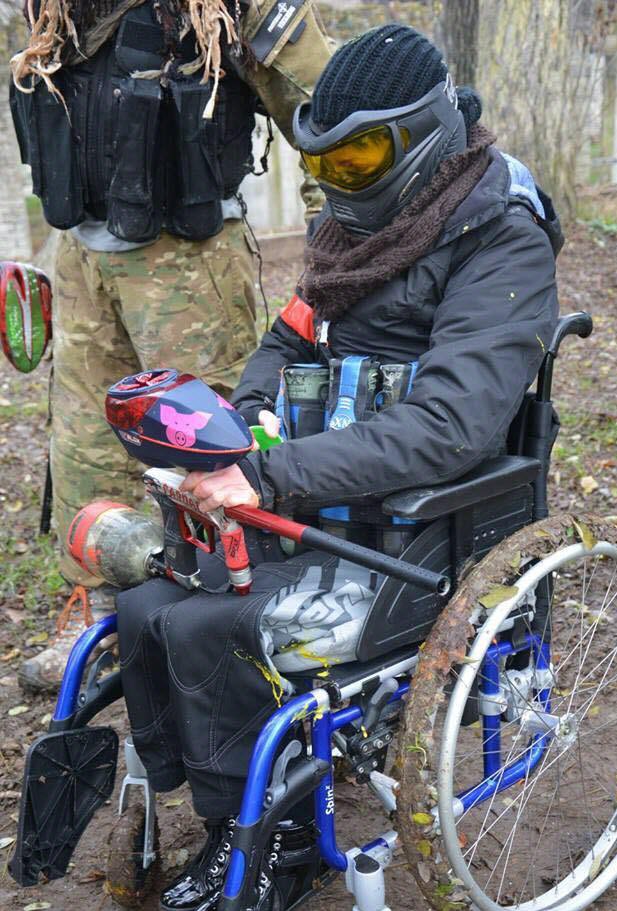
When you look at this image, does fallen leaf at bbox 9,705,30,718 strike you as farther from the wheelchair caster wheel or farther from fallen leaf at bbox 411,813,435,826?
fallen leaf at bbox 411,813,435,826

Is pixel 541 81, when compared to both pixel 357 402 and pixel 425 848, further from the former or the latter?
pixel 425 848

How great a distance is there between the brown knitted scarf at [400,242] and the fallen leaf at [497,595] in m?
0.74

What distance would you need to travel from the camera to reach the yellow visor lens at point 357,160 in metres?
2.29

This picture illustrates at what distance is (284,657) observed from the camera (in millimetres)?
2182

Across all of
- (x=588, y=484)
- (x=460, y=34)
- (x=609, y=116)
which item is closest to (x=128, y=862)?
(x=588, y=484)

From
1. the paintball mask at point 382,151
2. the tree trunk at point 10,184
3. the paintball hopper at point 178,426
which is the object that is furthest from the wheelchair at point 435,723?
the tree trunk at point 10,184

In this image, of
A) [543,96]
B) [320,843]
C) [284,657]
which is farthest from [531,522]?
[543,96]

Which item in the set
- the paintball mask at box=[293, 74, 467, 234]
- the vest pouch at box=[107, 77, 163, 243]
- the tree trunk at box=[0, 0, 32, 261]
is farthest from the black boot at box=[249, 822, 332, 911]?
the tree trunk at box=[0, 0, 32, 261]

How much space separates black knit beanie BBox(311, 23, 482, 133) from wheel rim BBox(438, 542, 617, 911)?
1042mm

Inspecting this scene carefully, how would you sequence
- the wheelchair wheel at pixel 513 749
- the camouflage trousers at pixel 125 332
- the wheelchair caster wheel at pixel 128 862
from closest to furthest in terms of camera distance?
the wheelchair wheel at pixel 513 749, the wheelchair caster wheel at pixel 128 862, the camouflage trousers at pixel 125 332

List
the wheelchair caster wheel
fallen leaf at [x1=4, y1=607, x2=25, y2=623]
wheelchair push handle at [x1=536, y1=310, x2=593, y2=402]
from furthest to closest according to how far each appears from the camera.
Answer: fallen leaf at [x1=4, y1=607, x2=25, y2=623] < the wheelchair caster wheel < wheelchair push handle at [x1=536, y1=310, x2=593, y2=402]

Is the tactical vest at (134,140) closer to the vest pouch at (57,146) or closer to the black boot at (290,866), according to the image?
the vest pouch at (57,146)

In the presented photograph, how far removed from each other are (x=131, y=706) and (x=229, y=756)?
0.94 feet

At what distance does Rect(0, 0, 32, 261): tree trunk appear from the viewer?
9.68 meters
